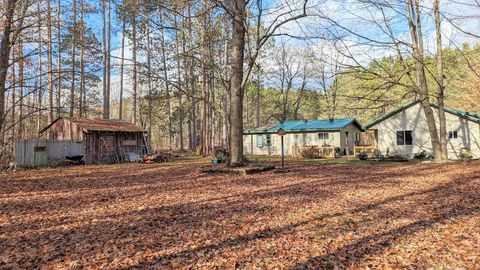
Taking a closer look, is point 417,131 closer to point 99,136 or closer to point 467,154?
point 467,154

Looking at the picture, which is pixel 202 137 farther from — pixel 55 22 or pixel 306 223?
pixel 306 223

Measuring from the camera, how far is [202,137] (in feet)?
95.1

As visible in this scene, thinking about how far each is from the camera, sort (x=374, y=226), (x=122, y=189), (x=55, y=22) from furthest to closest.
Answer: (x=55, y=22) → (x=122, y=189) → (x=374, y=226)

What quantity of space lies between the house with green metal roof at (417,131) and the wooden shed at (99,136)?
63.6 ft

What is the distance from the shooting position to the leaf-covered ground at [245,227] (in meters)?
3.98

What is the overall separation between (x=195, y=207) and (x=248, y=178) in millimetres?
4987

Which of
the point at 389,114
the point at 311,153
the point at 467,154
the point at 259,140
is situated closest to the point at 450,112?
the point at 467,154

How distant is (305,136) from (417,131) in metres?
9.39

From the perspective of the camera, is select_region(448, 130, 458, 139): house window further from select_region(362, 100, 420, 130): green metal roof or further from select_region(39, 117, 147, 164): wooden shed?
select_region(39, 117, 147, 164): wooden shed

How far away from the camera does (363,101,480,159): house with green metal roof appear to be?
20.9 m

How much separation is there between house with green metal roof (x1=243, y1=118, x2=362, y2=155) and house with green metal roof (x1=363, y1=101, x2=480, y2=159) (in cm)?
302

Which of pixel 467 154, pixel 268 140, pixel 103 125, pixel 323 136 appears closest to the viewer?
pixel 467 154

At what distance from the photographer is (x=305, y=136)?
2898cm

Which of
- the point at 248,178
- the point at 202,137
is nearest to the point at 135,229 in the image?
the point at 248,178
